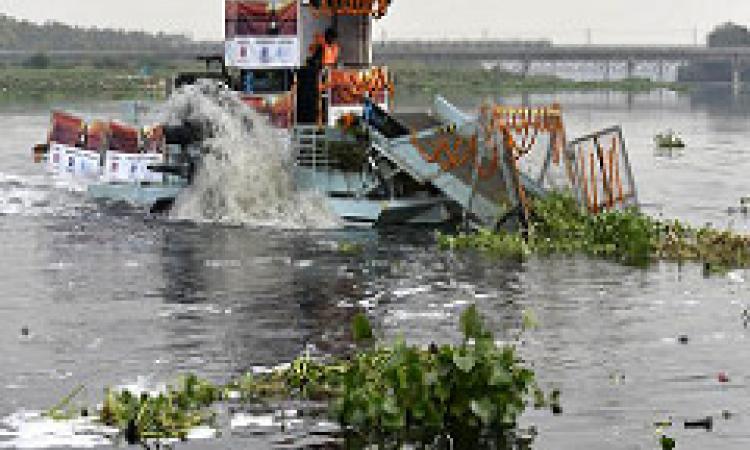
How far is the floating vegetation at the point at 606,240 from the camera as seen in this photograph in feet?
111

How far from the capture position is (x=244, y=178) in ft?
131

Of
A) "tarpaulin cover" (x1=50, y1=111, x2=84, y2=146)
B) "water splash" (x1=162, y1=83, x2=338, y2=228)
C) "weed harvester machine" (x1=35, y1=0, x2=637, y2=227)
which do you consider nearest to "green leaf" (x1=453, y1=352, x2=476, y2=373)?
"weed harvester machine" (x1=35, y1=0, x2=637, y2=227)

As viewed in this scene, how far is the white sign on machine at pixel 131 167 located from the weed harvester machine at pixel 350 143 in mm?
42

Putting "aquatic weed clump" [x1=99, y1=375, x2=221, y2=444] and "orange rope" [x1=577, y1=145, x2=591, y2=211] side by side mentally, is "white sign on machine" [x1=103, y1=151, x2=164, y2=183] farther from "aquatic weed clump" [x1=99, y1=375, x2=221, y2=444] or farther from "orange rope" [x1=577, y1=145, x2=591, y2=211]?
"aquatic weed clump" [x1=99, y1=375, x2=221, y2=444]

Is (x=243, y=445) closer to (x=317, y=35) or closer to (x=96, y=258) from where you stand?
(x=96, y=258)

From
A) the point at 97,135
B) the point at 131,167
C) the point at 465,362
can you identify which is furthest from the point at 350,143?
the point at 465,362

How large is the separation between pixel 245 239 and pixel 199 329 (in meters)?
11.5

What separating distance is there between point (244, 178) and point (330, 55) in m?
4.84

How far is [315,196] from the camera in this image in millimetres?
40062

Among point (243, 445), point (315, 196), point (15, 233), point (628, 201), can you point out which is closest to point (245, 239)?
point (315, 196)

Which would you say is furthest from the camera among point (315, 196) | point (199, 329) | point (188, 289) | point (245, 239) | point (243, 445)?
point (315, 196)

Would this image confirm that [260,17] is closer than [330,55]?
Yes

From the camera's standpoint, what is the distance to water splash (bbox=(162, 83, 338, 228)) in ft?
131

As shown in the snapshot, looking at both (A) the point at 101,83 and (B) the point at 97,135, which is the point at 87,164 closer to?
(B) the point at 97,135
